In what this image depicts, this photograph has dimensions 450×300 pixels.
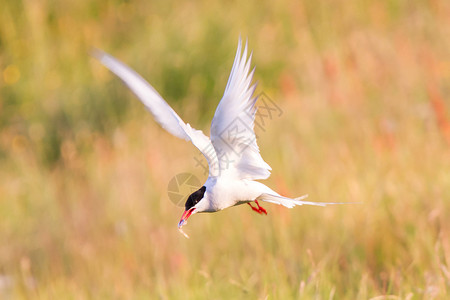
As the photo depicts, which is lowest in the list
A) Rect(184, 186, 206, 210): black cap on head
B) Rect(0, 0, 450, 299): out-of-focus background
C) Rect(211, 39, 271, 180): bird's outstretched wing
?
Rect(0, 0, 450, 299): out-of-focus background

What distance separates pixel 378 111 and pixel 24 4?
403 centimetres

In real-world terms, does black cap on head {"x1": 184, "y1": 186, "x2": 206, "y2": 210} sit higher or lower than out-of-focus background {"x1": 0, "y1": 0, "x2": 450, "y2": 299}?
higher

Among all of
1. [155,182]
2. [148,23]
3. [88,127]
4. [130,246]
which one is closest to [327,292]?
[130,246]

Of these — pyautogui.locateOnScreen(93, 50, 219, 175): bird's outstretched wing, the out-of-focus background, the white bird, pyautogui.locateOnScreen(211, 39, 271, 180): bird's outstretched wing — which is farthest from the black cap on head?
the out-of-focus background

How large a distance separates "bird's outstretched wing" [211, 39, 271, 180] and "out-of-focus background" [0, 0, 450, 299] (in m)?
0.63

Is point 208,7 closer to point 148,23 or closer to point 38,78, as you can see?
point 148,23

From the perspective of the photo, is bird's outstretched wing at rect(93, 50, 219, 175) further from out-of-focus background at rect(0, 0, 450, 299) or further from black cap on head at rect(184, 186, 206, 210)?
out-of-focus background at rect(0, 0, 450, 299)

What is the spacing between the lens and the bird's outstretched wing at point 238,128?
1.26 metres

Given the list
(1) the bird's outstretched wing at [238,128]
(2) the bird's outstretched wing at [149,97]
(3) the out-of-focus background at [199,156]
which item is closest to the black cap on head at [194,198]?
(1) the bird's outstretched wing at [238,128]

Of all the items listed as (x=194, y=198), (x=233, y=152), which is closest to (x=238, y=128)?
(x=233, y=152)

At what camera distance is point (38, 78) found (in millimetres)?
5613

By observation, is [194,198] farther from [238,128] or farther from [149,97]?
[149,97]

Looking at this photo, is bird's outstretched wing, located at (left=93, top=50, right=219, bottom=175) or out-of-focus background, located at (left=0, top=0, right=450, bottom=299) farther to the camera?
out-of-focus background, located at (left=0, top=0, right=450, bottom=299)

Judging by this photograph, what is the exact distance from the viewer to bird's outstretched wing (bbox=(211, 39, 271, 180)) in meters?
1.26
